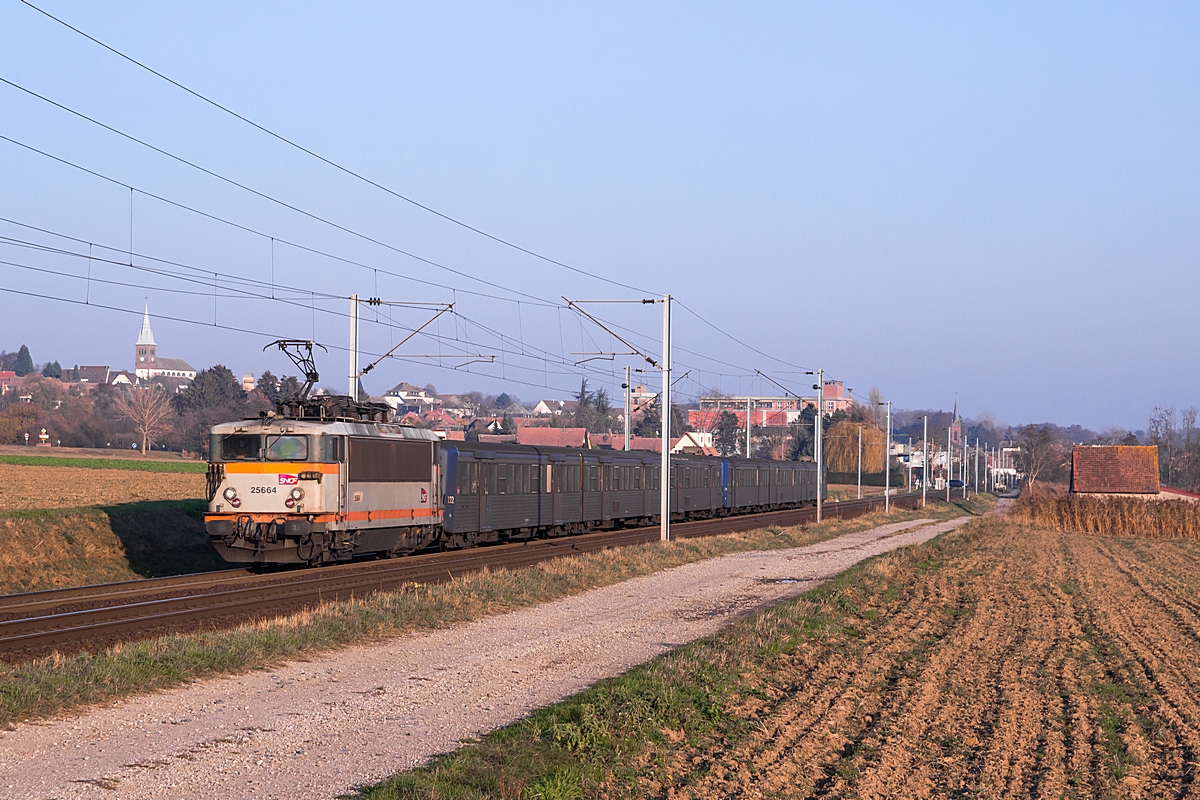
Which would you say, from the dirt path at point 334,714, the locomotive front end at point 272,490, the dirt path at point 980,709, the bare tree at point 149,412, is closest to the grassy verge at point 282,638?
the dirt path at point 334,714

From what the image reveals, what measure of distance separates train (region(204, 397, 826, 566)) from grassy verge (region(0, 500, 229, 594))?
375 centimetres

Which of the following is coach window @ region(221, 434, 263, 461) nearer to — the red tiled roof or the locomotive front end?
the locomotive front end

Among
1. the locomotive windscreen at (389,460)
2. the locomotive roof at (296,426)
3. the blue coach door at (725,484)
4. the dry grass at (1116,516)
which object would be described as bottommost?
the dry grass at (1116,516)

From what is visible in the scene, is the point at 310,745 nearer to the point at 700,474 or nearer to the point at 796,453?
the point at 700,474

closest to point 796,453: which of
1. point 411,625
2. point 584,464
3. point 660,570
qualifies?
point 584,464

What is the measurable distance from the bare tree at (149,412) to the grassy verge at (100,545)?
9818cm

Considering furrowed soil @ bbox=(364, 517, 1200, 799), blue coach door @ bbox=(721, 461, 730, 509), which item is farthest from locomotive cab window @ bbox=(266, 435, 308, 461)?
blue coach door @ bbox=(721, 461, 730, 509)

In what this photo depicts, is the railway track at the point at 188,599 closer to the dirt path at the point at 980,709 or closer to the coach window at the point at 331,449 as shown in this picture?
the coach window at the point at 331,449

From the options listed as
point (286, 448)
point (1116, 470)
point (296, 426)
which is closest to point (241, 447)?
point (286, 448)

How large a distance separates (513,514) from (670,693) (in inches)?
966

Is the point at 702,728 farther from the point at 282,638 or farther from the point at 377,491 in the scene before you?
the point at 377,491

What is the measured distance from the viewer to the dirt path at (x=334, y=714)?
9250mm

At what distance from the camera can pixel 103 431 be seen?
135 meters

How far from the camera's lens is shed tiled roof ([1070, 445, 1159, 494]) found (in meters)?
84.0
